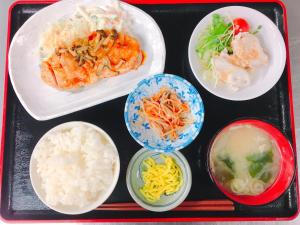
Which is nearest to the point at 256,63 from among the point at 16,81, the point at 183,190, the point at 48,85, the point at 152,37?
the point at 152,37

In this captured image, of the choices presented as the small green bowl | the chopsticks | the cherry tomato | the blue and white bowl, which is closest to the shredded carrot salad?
the blue and white bowl

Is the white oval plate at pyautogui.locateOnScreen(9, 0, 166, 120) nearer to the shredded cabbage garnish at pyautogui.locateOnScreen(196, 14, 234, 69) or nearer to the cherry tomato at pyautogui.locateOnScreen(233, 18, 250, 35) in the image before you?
the shredded cabbage garnish at pyautogui.locateOnScreen(196, 14, 234, 69)

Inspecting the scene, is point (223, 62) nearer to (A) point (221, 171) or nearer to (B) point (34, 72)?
(A) point (221, 171)

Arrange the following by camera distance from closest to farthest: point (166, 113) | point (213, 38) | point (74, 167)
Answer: point (74, 167)
point (166, 113)
point (213, 38)

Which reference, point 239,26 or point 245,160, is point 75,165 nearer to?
point 245,160

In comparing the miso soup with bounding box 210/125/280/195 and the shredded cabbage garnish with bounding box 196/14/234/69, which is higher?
the shredded cabbage garnish with bounding box 196/14/234/69

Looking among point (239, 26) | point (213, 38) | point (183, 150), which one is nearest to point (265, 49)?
point (239, 26)
